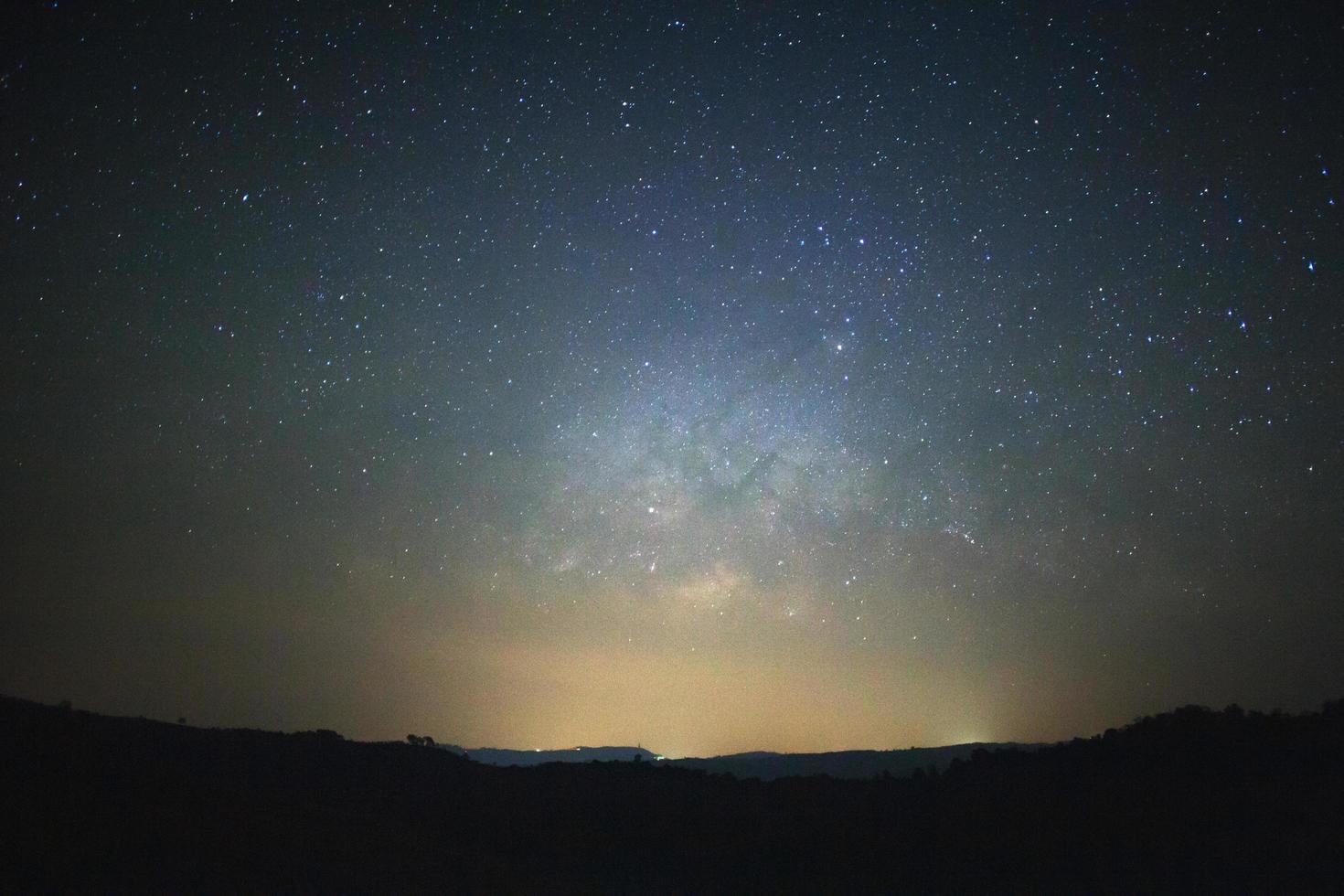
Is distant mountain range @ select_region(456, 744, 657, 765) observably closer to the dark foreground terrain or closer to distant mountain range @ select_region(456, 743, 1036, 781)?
distant mountain range @ select_region(456, 743, 1036, 781)

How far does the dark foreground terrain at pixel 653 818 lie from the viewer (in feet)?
33.5

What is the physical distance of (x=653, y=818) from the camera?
16.9m

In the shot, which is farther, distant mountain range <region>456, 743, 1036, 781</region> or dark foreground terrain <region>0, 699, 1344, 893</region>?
distant mountain range <region>456, 743, 1036, 781</region>

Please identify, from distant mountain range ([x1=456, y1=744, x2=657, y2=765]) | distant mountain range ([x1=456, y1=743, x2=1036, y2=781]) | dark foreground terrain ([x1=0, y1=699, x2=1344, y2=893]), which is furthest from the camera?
distant mountain range ([x1=456, y1=744, x2=657, y2=765])

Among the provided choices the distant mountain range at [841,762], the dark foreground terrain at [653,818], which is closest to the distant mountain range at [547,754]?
the distant mountain range at [841,762]

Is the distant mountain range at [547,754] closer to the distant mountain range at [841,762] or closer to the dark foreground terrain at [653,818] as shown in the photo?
the distant mountain range at [841,762]

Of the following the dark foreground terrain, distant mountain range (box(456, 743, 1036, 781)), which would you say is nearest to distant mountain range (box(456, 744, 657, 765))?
distant mountain range (box(456, 743, 1036, 781))

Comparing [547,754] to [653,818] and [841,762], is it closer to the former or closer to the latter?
[841,762]

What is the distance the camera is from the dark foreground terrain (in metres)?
10.2

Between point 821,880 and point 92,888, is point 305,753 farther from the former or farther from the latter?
point 821,880

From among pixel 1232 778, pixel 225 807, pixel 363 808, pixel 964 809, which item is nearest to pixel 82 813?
pixel 225 807

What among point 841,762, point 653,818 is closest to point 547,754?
point 841,762

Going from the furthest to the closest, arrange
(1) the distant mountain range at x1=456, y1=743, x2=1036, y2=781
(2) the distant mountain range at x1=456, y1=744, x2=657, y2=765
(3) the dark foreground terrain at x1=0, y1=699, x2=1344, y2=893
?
(2) the distant mountain range at x1=456, y1=744, x2=657, y2=765 → (1) the distant mountain range at x1=456, y1=743, x2=1036, y2=781 → (3) the dark foreground terrain at x1=0, y1=699, x2=1344, y2=893

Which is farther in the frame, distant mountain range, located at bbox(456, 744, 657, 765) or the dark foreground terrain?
distant mountain range, located at bbox(456, 744, 657, 765)
